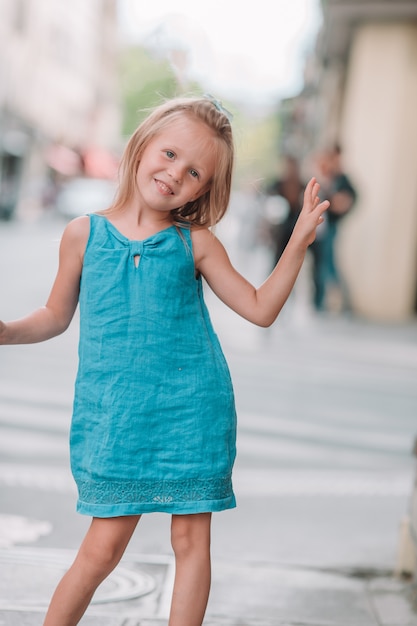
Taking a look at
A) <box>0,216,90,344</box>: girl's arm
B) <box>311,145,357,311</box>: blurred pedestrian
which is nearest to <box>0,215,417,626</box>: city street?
<box>0,216,90,344</box>: girl's arm

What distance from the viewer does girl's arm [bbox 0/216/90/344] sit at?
9.14ft

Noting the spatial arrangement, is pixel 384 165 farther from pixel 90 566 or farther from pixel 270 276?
pixel 90 566

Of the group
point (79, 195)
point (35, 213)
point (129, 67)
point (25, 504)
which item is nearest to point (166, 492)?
point (25, 504)

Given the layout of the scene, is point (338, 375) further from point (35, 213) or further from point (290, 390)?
point (35, 213)

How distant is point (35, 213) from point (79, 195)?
13.5 feet

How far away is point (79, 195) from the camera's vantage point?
39.2m

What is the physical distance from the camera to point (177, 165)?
2.76 metres

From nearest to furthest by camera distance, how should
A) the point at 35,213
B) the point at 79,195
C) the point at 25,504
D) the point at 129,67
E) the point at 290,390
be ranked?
the point at 25,504 < the point at 290,390 < the point at 79,195 < the point at 35,213 < the point at 129,67

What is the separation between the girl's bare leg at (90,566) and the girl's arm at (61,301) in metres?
0.52

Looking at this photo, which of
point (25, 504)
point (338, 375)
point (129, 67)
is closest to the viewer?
point (25, 504)

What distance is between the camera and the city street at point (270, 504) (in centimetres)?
366

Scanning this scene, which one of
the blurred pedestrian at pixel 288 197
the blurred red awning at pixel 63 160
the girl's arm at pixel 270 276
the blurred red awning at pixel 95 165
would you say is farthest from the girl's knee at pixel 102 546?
the blurred red awning at pixel 95 165

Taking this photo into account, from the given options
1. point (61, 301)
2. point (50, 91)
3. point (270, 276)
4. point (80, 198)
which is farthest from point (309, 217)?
point (50, 91)

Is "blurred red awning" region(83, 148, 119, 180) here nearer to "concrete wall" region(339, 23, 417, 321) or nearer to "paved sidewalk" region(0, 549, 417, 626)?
"concrete wall" region(339, 23, 417, 321)
